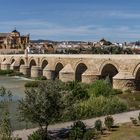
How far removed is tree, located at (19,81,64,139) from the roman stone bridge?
63.8 feet

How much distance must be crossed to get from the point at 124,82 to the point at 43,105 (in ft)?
66.7

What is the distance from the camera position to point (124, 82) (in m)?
38.4

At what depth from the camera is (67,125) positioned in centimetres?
2241

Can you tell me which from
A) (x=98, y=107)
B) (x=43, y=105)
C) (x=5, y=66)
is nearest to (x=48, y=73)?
(x=5, y=66)

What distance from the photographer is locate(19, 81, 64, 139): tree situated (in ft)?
62.8

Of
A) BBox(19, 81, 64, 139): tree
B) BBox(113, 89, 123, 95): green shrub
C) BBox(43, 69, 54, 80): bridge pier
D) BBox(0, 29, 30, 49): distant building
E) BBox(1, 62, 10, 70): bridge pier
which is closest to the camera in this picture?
BBox(19, 81, 64, 139): tree

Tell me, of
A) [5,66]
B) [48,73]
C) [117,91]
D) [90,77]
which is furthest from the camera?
[5,66]

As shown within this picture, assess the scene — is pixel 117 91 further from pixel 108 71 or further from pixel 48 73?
pixel 48 73

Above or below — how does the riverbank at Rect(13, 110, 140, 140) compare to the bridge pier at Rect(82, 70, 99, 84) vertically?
below

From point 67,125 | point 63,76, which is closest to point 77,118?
point 67,125

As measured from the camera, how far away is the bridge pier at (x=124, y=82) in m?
38.2

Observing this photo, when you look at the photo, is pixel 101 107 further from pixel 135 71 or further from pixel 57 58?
Answer: pixel 57 58

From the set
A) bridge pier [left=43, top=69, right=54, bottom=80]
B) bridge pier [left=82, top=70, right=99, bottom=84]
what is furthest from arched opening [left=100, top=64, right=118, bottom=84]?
bridge pier [left=43, top=69, right=54, bottom=80]

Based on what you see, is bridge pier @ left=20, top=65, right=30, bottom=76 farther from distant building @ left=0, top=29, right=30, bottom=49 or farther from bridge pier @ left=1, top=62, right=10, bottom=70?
distant building @ left=0, top=29, right=30, bottom=49
